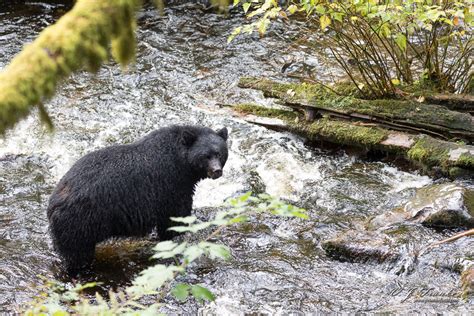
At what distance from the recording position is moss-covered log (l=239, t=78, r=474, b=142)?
871cm

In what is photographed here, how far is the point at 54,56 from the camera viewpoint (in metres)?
2.68

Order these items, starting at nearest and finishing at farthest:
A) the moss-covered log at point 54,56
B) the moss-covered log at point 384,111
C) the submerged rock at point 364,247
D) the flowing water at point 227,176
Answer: the moss-covered log at point 54,56, the flowing water at point 227,176, the submerged rock at point 364,247, the moss-covered log at point 384,111

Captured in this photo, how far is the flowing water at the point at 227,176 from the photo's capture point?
19.4ft

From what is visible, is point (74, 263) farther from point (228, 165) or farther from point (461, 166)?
point (461, 166)

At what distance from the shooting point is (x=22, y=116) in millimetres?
2738

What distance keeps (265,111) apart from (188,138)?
3360mm

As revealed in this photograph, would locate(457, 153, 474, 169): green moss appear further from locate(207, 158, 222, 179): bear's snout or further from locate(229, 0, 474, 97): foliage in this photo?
locate(207, 158, 222, 179): bear's snout

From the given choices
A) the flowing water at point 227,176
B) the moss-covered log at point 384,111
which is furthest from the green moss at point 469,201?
the moss-covered log at point 384,111

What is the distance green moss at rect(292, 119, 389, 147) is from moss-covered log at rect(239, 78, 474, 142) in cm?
20

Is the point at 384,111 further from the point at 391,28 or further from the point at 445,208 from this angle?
the point at 445,208

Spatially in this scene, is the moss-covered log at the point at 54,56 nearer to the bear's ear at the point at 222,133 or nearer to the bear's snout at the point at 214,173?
the bear's snout at the point at 214,173

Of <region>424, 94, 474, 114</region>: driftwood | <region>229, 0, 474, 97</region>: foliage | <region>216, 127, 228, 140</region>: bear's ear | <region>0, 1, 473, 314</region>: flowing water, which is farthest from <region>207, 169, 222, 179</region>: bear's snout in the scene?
<region>424, 94, 474, 114</region>: driftwood

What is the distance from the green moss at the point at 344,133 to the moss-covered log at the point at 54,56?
651cm

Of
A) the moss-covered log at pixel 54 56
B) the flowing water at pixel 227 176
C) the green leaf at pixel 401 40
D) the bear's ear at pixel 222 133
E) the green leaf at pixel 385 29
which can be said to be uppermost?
the moss-covered log at pixel 54 56
